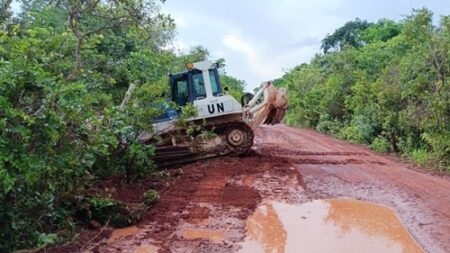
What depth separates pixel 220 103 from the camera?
12.3 meters

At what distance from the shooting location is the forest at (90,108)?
507cm

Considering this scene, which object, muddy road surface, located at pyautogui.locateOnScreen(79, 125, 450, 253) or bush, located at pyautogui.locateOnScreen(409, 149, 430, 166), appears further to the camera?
bush, located at pyautogui.locateOnScreen(409, 149, 430, 166)

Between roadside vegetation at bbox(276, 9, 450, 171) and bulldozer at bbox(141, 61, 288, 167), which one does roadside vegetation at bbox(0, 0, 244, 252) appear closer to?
bulldozer at bbox(141, 61, 288, 167)

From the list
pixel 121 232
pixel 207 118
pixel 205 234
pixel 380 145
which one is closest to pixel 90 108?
pixel 121 232

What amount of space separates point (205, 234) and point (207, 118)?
20.2 ft

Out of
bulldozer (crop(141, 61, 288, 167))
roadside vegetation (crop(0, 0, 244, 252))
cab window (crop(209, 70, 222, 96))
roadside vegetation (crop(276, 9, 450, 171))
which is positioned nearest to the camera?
roadside vegetation (crop(0, 0, 244, 252))

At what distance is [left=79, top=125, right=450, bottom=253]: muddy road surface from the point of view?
6.05m

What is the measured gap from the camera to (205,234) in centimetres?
643

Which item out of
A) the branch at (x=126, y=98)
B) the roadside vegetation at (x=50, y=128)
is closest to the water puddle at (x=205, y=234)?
the roadside vegetation at (x=50, y=128)

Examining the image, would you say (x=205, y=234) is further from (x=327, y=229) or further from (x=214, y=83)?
(x=214, y=83)

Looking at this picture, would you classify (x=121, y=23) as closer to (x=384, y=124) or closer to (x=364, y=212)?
(x=364, y=212)

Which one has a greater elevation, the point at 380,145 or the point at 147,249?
the point at 147,249

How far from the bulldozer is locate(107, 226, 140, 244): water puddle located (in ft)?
16.1

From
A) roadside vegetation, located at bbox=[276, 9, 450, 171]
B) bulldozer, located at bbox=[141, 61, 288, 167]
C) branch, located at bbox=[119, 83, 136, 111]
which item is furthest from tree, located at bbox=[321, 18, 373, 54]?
branch, located at bbox=[119, 83, 136, 111]
